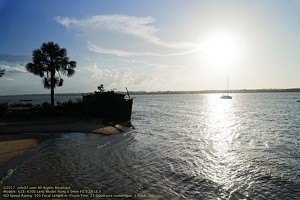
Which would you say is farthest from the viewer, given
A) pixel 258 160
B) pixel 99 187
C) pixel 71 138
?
pixel 71 138

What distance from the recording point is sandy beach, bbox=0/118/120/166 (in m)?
15.6

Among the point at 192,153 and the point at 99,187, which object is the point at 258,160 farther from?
the point at 99,187

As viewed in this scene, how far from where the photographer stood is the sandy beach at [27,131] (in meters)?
15.6

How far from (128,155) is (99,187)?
5636mm

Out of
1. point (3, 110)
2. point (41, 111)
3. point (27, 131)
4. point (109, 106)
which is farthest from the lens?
point (109, 106)

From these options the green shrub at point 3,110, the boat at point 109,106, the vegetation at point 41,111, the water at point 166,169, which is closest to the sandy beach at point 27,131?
the water at point 166,169

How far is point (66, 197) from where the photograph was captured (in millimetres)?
8508

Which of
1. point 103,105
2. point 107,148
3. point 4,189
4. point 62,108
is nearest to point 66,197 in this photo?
point 4,189

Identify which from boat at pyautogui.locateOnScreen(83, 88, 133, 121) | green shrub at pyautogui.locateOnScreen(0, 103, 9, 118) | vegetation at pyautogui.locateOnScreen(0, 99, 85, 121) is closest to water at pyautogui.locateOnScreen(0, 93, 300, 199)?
boat at pyautogui.locateOnScreen(83, 88, 133, 121)

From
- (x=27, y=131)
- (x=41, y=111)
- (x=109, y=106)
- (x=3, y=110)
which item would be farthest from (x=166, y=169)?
(x=3, y=110)

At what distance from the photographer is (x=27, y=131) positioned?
23578 mm

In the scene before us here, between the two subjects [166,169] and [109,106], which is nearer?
[166,169]

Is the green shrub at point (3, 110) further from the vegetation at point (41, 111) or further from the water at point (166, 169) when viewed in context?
the water at point (166, 169)

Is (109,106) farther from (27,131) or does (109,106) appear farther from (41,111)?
(27,131)
